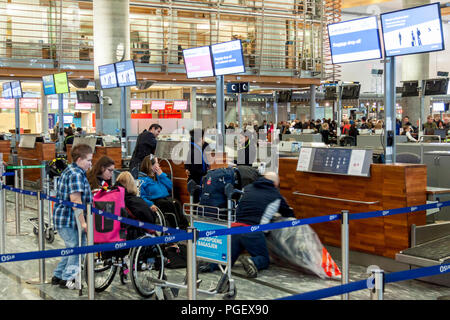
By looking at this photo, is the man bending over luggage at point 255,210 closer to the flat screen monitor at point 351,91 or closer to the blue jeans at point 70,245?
the blue jeans at point 70,245

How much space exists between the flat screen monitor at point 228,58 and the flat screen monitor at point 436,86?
615 centimetres

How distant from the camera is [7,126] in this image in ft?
94.0

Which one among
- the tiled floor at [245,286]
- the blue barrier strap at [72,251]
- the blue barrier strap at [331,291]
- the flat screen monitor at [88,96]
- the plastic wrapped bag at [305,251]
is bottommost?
the tiled floor at [245,286]

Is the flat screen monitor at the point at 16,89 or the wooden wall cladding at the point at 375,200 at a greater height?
the flat screen monitor at the point at 16,89

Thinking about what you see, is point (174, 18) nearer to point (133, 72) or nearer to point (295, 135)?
point (295, 135)

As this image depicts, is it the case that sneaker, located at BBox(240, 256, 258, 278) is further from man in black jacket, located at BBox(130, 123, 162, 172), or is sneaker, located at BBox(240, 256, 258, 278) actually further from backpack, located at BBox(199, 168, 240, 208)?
man in black jacket, located at BBox(130, 123, 162, 172)

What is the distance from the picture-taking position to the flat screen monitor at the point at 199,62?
1176 cm

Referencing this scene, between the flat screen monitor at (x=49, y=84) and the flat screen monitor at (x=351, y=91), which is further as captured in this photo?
the flat screen monitor at (x=49, y=84)

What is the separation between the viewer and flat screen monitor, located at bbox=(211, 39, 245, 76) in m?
11.0

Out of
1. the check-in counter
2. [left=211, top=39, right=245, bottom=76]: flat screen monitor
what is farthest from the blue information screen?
the check-in counter

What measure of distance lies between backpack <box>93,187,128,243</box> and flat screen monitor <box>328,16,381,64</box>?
3.86 meters

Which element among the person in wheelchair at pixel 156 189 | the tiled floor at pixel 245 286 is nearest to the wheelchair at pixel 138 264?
the tiled floor at pixel 245 286

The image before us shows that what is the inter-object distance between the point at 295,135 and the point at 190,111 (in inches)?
437

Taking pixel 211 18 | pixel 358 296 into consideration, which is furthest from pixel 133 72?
pixel 211 18
